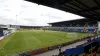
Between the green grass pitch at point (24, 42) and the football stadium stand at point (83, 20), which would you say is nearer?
the football stadium stand at point (83, 20)

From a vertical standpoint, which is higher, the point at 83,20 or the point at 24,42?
the point at 83,20

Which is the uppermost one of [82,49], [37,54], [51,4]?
[51,4]

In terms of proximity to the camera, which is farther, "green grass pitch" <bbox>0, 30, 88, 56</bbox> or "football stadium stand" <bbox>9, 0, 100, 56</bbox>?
"green grass pitch" <bbox>0, 30, 88, 56</bbox>

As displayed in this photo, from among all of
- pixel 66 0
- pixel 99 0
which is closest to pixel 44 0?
pixel 66 0

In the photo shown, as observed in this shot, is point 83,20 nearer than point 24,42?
No

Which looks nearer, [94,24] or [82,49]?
[82,49]

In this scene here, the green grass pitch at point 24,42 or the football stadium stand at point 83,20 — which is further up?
the football stadium stand at point 83,20

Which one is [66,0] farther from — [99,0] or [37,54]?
[37,54]

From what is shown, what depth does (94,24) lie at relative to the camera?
70.8 meters

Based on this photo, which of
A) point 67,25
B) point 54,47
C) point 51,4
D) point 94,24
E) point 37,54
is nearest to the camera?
point 51,4

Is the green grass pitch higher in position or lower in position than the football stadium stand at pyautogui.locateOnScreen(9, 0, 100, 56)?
lower

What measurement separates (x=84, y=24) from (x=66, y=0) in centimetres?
7267

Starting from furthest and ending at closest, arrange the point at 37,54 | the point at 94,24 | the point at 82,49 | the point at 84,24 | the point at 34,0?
the point at 84,24, the point at 94,24, the point at 37,54, the point at 82,49, the point at 34,0

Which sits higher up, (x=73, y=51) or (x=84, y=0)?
(x=84, y=0)
